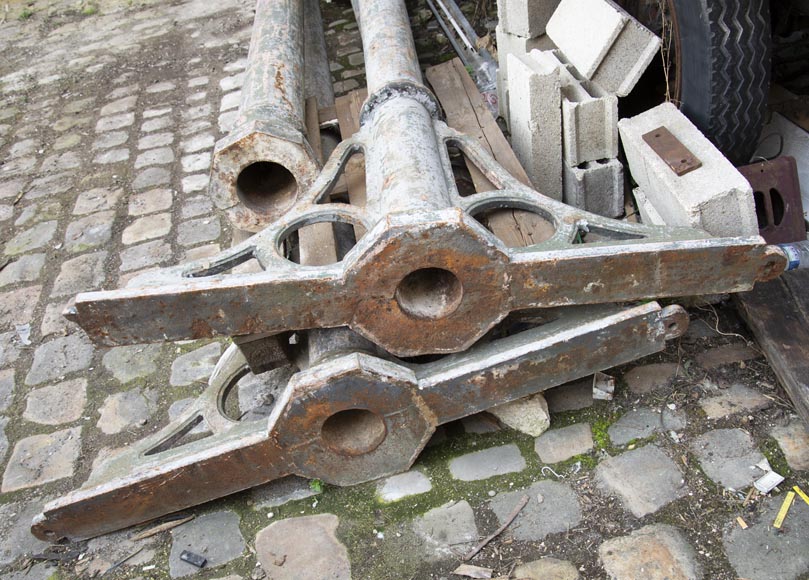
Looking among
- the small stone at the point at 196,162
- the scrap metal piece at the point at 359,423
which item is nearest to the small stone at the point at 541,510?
the scrap metal piece at the point at 359,423

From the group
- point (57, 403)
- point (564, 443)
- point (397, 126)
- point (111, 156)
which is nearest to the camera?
point (564, 443)

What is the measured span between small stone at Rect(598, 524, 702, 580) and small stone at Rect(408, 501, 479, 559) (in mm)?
443

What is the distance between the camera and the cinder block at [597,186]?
134 inches

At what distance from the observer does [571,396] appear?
2818mm

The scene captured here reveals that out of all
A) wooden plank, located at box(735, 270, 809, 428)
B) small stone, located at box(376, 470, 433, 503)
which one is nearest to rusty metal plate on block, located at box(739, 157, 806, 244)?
wooden plank, located at box(735, 270, 809, 428)

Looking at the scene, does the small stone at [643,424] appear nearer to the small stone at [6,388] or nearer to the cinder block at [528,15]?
the cinder block at [528,15]

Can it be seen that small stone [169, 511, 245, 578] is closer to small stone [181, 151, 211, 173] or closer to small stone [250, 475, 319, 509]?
small stone [250, 475, 319, 509]

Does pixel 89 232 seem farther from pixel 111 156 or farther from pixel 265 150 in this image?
pixel 265 150

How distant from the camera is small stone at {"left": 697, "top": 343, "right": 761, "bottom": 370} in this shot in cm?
284

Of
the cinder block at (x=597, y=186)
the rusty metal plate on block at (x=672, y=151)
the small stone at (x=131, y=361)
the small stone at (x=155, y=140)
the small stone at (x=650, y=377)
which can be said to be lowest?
the small stone at (x=131, y=361)

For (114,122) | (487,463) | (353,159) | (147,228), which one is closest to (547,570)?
(487,463)

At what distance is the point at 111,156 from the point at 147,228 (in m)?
1.17

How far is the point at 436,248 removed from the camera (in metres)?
2.18

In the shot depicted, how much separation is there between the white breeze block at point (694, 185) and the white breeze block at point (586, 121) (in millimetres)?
231
